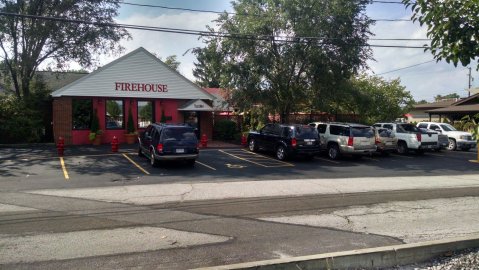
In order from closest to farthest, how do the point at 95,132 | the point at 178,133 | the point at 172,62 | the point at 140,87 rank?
the point at 178,133 < the point at 95,132 < the point at 140,87 < the point at 172,62

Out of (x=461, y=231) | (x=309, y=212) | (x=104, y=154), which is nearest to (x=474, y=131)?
(x=461, y=231)

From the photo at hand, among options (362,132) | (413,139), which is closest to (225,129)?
(362,132)

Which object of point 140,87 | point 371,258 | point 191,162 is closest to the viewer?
point 371,258

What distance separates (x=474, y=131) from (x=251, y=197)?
6407 mm

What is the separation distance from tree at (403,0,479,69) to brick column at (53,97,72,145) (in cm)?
2146

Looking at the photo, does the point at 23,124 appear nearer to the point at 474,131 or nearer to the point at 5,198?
the point at 5,198

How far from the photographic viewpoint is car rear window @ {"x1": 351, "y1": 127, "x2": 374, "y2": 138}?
18.9 metres

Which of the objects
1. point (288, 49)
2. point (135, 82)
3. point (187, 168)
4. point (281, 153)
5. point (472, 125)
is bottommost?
point (187, 168)

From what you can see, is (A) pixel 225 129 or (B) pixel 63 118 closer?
(B) pixel 63 118

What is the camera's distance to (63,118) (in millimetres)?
22250

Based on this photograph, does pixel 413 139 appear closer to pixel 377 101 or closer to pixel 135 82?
pixel 377 101

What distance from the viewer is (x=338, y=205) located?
30.7ft

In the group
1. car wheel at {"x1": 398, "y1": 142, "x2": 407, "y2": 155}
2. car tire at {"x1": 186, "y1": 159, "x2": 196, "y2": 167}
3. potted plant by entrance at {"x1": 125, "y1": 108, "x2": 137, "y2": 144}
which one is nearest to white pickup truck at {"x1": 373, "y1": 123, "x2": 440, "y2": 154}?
car wheel at {"x1": 398, "y1": 142, "x2": 407, "y2": 155}

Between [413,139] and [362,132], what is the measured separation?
4598 mm
